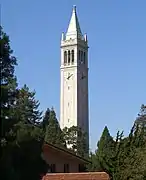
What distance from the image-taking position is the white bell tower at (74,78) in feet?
412

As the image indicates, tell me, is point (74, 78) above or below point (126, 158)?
above

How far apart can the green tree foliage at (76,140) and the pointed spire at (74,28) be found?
36.5 m

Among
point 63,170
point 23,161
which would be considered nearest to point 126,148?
point 63,170

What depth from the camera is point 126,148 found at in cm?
3406

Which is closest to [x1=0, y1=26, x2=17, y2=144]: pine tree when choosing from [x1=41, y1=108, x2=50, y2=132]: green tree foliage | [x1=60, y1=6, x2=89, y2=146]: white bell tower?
[x1=41, y1=108, x2=50, y2=132]: green tree foliage

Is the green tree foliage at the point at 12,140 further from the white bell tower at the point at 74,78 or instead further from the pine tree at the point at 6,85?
the white bell tower at the point at 74,78

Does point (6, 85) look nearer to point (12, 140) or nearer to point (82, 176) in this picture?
point (12, 140)

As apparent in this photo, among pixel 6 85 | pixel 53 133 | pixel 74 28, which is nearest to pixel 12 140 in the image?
pixel 6 85

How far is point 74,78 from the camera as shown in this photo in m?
130

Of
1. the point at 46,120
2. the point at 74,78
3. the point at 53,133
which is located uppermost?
the point at 74,78

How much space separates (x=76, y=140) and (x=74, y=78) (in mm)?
35249

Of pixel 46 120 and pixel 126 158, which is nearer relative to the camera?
pixel 126 158

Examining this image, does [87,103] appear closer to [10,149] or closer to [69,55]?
[69,55]

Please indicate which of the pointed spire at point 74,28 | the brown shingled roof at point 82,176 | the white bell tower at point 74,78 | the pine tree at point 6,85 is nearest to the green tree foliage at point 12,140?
the pine tree at point 6,85
